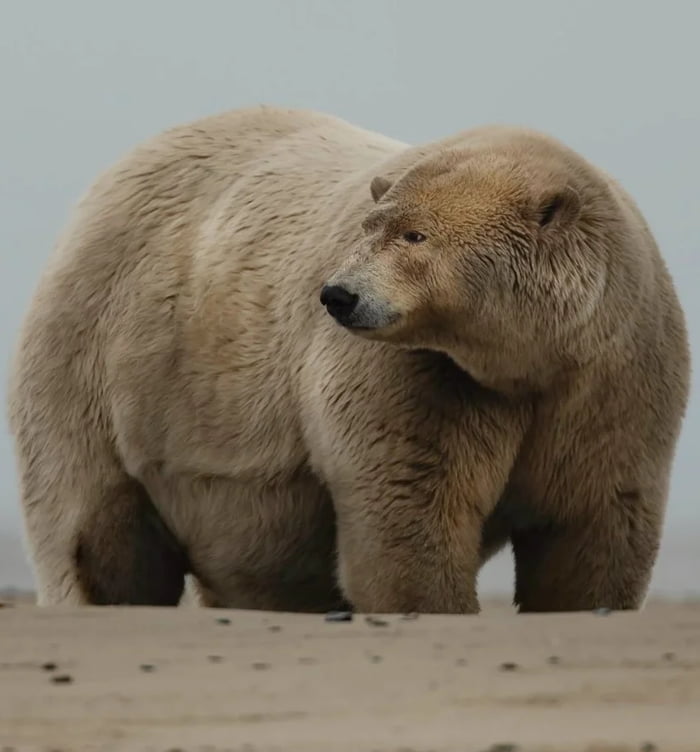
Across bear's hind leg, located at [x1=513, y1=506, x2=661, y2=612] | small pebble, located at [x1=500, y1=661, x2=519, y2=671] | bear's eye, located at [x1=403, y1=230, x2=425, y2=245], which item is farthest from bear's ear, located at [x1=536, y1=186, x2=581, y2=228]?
small pebble, located at [x1=500, y1=661, x2=519, y2=671]

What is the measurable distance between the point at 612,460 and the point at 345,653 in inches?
90.2

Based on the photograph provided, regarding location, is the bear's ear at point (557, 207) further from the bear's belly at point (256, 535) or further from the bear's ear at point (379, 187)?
the bear's belly at point (256, 535)

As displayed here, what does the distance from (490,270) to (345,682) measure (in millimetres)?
2310

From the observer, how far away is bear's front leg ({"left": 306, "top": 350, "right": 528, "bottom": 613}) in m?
7.10

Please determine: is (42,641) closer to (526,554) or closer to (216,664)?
(216,664)

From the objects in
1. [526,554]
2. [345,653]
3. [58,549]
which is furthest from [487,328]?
[58,549]

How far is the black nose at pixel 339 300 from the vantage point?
6.64m

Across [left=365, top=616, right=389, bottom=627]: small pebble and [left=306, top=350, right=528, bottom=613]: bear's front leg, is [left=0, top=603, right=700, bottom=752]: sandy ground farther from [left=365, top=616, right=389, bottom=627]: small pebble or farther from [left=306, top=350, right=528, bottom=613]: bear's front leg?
[left=306, top=350, right=528, bottom=613]: bear's front leg

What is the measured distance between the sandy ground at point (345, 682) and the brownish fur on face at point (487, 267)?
4.12 feet

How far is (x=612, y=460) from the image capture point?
23.8ft

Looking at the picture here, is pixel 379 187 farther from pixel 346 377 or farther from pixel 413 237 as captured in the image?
pixel 346 377

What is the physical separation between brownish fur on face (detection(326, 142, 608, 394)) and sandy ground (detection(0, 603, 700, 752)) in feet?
4.12

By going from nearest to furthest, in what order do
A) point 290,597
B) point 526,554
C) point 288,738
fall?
1. point 288,738
2. point 526,554
3. point 290,597

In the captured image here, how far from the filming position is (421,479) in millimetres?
7117
